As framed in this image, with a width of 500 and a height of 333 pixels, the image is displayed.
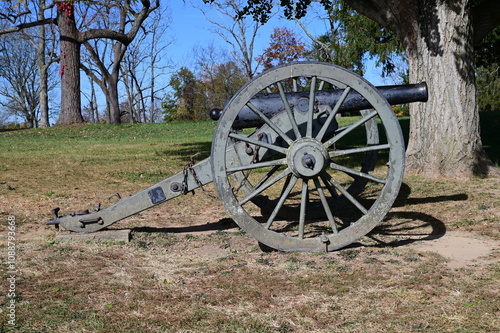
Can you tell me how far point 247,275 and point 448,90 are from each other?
5.56 m

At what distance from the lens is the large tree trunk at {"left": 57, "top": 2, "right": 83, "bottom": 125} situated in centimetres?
2259

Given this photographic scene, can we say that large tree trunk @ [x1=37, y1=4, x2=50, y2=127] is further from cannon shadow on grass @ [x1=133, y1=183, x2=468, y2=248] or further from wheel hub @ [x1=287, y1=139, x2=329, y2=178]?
wheel hub @ [x1=287, y1=139, x2=329, y2=178]

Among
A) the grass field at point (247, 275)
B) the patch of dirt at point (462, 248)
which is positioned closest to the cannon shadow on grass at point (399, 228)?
the grass field at point (247, 275)

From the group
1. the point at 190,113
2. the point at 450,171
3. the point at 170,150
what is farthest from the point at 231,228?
the point at 190,113

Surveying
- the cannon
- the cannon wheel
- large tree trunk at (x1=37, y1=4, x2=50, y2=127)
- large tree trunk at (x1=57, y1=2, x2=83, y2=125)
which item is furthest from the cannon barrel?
large tree trunk at (x1=37, y1=4, x2=50, y2=127)

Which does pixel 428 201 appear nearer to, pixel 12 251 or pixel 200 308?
pixel 200 308

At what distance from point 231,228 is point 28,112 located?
160 ft

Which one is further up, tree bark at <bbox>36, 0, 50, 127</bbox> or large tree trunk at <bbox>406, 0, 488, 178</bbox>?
tree bark at <bbox>36, 0, 50, 127</bbox>

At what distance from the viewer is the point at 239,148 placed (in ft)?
17.8

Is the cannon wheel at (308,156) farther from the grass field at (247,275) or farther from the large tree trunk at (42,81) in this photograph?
the large tree trunk at (42,81)

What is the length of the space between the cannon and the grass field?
291 millimetres

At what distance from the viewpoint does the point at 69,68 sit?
2283cm

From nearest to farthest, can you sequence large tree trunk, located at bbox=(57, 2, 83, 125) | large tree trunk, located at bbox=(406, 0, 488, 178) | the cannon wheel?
the cannon wheel, large tree trunk, located at bbox=(406, 0, 488, 178), large tree trunk, located at bbox=(57, 2, 83, 125)

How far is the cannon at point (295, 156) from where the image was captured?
190 inches
